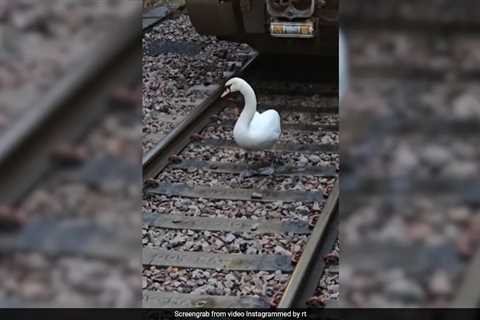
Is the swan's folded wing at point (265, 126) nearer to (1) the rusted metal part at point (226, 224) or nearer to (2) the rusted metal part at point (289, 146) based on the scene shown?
(2) the rusted metal part at point (289, 146)

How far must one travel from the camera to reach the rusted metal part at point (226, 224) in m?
2.66

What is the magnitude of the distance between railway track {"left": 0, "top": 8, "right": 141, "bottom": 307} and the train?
984 mm

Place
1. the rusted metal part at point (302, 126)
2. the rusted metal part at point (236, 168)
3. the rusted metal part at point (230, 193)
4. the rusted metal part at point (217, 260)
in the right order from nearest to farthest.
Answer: the rusted metal part at point (217, 260)
the rusted metal part at point (230, 193)
the rusted metal part at point (236, 168)
the rusted metal part at point (302, 126)

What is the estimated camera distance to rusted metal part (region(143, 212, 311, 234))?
2.66 metres

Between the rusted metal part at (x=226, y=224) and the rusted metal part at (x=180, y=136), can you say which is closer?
the rusted metal part at (x=226, y=224)

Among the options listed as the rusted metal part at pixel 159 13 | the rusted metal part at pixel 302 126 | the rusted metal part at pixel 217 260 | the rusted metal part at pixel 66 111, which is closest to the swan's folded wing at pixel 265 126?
the rusted metal part at pixel 302 126

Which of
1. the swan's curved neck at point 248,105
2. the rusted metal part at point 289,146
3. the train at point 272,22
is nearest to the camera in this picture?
the train at point 272,22

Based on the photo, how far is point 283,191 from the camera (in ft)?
9.91

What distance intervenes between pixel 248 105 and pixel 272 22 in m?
0.44

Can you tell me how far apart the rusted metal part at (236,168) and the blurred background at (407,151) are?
1.53m

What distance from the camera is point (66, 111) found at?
5.15ft

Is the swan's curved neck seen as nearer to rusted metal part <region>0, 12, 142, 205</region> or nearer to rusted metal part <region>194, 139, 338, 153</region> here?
rusted metal part <region>194, 139, 338, 153</region>

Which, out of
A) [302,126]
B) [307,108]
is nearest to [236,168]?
[302,126]

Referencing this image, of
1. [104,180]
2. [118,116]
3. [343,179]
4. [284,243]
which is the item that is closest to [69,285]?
[104,180]
